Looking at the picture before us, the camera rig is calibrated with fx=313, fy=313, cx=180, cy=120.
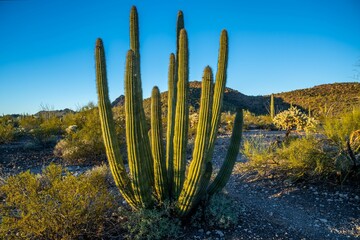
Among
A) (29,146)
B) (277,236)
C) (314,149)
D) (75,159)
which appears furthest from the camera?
(29,146)

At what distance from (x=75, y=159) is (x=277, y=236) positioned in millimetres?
6571

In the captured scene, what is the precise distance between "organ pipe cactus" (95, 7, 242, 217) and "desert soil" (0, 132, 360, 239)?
0.76m

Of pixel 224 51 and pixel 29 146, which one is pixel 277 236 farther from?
pixel 29 146

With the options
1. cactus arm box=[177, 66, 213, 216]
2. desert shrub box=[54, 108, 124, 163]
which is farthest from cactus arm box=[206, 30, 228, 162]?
desert shrub box=[54, 108, 124, 163]

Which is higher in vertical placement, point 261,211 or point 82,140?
point 82,140

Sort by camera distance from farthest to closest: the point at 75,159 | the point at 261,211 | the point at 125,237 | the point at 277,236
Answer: the point at 75,159
the point at 261,211
the point at 277,236
the point at 125,237

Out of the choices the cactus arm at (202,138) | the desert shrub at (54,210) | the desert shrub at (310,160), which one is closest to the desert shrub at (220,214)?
the cactus arm at (202,138)

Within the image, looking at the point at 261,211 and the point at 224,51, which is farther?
the point at 261,211

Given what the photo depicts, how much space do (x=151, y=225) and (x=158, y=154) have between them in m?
1.06

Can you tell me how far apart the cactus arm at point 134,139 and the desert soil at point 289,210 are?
2.92 feet

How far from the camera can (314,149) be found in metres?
6.47

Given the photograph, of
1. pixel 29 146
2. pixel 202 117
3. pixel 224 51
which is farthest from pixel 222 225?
pixel 29 146

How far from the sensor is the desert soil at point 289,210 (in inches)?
185

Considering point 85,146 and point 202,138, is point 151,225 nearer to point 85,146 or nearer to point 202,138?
point 202,138
